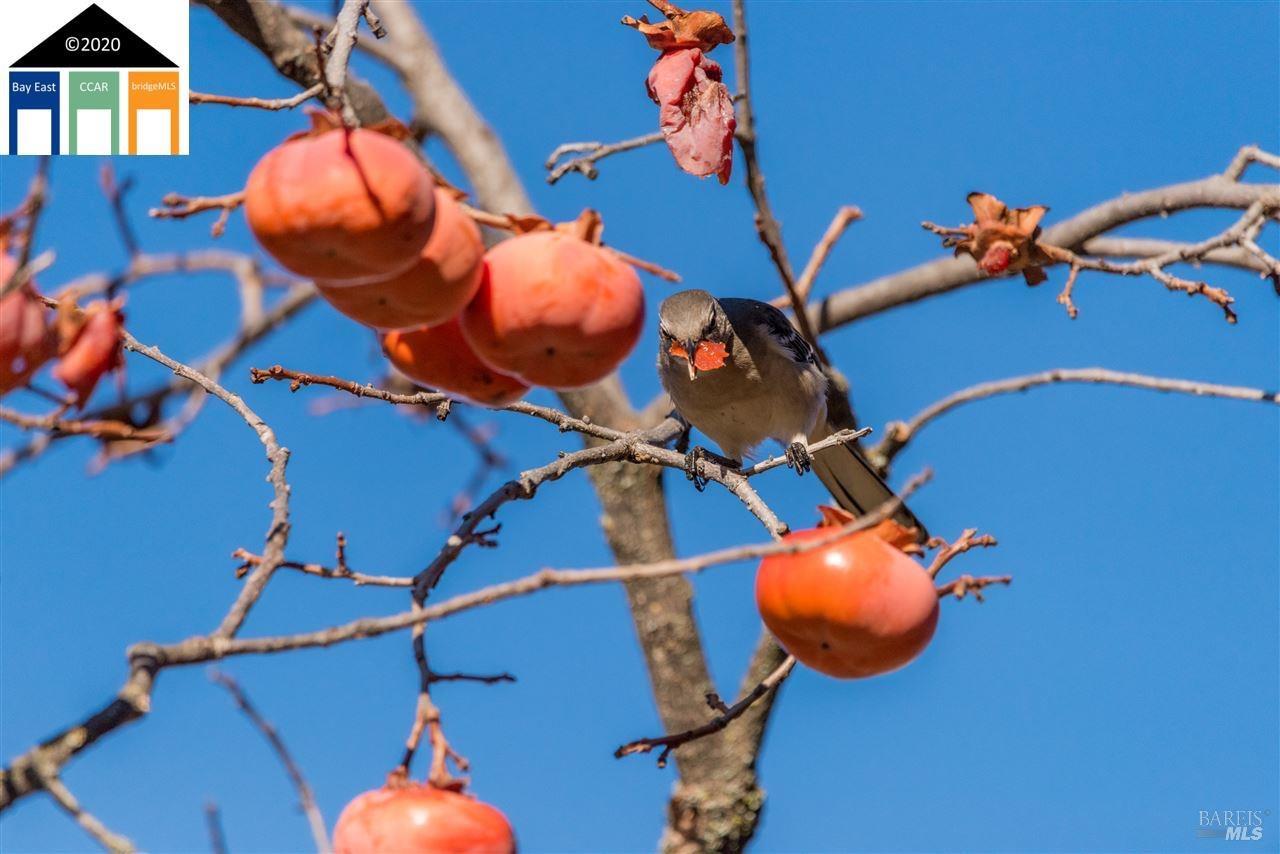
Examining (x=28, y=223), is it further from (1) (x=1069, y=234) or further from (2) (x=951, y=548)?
(1) (x=1069, y=234)

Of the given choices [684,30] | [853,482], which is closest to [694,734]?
[684,30]

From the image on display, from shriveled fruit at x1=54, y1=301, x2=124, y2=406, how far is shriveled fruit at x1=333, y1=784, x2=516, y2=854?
702 millimetres

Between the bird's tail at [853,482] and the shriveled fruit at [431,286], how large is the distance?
303 centimetres

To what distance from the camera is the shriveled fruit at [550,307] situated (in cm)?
183

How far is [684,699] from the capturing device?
187 inches

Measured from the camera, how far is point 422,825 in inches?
73.1

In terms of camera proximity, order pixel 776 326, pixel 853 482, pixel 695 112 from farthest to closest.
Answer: pixel 776 326 < pixel 853 482 < pixel 695 112

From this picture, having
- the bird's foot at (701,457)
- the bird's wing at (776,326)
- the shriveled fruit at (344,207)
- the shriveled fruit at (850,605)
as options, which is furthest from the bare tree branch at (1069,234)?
the shriveled fruit at (344,207)

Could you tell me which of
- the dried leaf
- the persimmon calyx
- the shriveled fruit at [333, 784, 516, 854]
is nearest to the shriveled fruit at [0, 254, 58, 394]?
the shriveled fruit at [333, 784, 516, 854]

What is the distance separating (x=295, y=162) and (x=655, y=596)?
3.35 m

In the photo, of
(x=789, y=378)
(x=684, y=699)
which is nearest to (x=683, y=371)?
Result: (x=789, y=378)

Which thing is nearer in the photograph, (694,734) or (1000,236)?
(694,734)

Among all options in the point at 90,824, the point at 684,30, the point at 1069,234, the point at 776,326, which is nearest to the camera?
the point at 90,824

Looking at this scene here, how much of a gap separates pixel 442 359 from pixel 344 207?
0.43m
